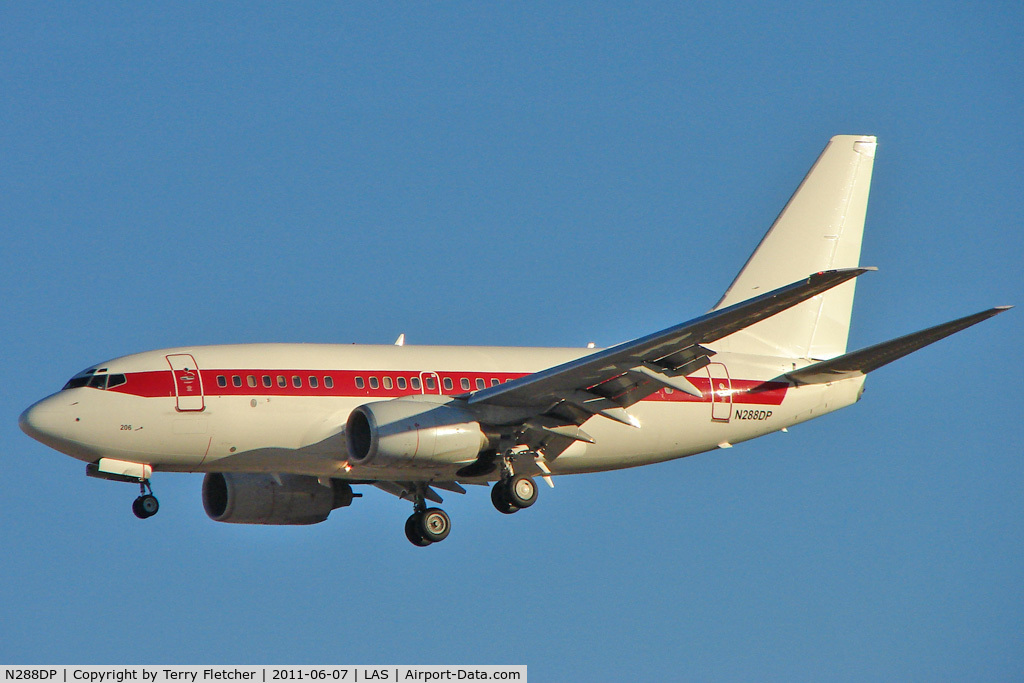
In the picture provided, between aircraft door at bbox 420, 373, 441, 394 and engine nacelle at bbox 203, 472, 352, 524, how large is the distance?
216 inches

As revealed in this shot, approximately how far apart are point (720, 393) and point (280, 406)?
42.0ft

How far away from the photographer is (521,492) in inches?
1460

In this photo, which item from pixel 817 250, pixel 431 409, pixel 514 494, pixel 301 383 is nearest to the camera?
pixel 431 409

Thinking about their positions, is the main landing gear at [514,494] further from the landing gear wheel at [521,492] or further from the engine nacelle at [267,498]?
the engine nacelle at [267,498]

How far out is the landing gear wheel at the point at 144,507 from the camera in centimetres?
3519

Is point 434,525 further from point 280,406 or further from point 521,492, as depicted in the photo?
point 280,406

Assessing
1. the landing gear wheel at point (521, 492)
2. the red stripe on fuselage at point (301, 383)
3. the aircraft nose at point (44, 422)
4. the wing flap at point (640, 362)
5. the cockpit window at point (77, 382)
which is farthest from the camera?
the landing gear wheel at point (521, 492)

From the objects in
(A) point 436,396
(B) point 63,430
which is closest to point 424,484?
(A) point 436,396

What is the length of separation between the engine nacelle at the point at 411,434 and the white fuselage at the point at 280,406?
774 millimetres

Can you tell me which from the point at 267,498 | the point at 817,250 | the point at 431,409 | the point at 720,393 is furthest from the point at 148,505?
the point at 817,250

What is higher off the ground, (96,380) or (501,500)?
(96,380)

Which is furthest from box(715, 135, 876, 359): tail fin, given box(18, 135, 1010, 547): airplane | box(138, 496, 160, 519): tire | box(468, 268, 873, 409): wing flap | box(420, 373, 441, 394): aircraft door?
box(138, 496, 160, 519): tire

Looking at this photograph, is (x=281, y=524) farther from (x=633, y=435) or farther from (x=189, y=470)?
(x=633, y=435)

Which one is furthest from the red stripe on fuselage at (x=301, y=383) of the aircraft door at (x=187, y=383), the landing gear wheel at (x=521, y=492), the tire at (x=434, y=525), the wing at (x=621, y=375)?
the tire at (x=434, y=525)
